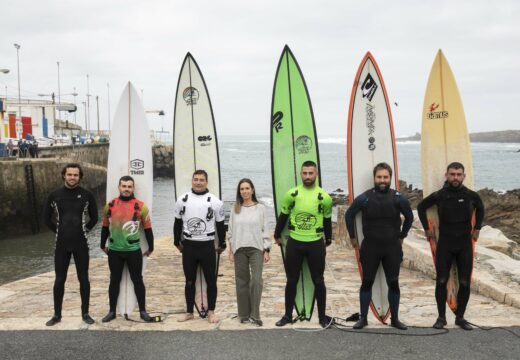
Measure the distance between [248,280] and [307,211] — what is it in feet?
2.73

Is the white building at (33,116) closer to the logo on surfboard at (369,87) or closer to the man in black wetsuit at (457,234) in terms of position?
the logo on surfboard at (369,87)

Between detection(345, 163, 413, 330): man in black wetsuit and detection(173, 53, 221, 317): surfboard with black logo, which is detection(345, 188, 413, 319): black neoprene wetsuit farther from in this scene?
detection(173, 53, 221, 317): surfboard with black logo

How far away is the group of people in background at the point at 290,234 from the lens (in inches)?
164

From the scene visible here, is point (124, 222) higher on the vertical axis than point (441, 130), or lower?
lower

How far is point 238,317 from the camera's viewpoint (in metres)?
4.37

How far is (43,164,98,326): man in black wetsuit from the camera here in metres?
4.21

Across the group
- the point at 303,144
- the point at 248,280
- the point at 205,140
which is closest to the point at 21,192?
the point at 205,140

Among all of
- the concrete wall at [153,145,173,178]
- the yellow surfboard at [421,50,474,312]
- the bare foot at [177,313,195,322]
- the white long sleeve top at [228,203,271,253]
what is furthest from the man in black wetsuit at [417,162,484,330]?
the concrete wall at [153,145,173,178]

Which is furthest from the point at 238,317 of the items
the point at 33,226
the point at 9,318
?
the point at 33,226

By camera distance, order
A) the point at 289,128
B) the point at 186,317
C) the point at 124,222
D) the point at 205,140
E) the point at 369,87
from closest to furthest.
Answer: the point at 124,222
the point at 186,317
the point at 369,87
the point at 289,128
the point at 205,140

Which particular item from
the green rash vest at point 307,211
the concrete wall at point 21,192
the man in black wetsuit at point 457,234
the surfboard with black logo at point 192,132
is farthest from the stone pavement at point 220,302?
the concrete wall at point 21,192

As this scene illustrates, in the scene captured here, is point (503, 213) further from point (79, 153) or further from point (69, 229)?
point (79, 153)

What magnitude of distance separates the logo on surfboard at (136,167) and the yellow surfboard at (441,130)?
10.1 ft

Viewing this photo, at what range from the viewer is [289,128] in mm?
5461
